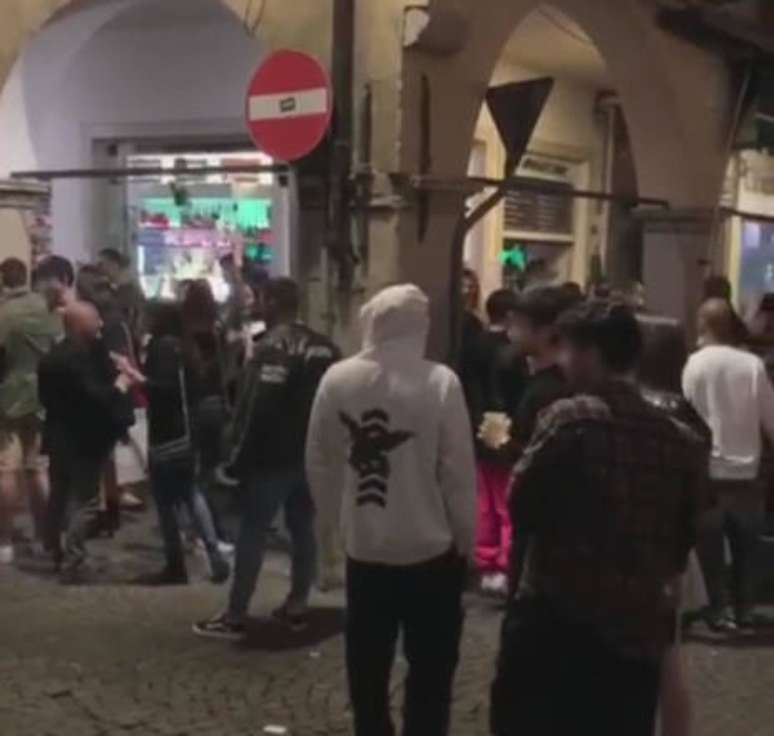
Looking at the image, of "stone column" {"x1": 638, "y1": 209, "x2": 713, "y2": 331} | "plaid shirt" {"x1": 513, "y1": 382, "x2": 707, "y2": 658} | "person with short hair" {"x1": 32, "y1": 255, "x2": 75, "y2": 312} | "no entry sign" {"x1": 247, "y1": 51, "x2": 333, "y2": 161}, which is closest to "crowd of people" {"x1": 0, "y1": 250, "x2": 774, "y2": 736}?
"plaid shirt" {"x1": 513, "y1": 382, "x2": 707, "y2": 658}

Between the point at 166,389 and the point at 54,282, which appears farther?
the point at 54,282

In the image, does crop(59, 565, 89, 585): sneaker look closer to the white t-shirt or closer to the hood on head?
the white t-shirt

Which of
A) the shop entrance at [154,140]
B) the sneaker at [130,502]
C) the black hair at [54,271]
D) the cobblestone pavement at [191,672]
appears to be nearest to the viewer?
the cobblestone pavement at [191,672]

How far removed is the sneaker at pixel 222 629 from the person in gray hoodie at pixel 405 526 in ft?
7.90

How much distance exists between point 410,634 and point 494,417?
9.72ft

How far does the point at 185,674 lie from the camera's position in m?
6.67

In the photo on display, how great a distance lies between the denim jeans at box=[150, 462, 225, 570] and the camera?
8.37 metres

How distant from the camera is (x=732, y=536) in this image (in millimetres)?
7793

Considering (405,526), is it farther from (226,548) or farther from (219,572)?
(226,548)

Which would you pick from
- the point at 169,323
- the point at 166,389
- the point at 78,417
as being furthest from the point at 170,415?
the point at 78,417

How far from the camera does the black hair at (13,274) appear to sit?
30.0 ft

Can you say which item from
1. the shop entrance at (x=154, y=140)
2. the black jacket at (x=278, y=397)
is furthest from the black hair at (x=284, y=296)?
the shop entrance at (x=154, y=140)

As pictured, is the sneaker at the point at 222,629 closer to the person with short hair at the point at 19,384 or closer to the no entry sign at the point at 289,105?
the person with short hair at the point at 19,384

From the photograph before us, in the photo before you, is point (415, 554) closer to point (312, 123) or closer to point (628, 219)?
point (312, 123)
